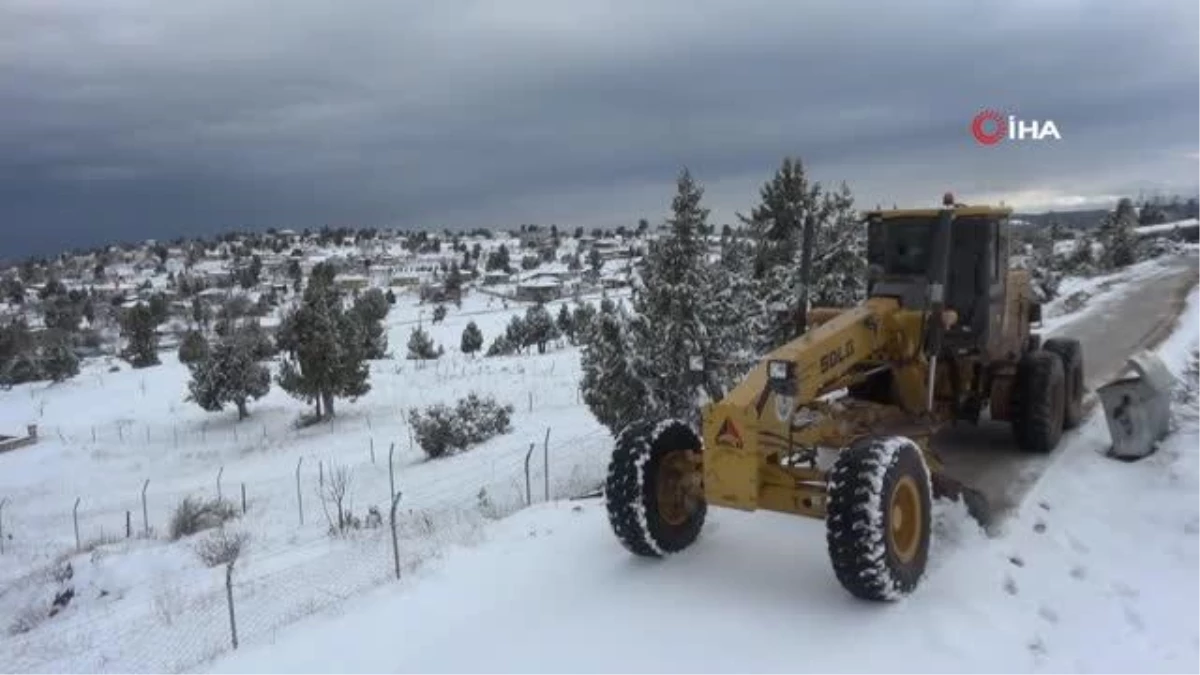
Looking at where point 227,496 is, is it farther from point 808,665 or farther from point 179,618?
point 808,665

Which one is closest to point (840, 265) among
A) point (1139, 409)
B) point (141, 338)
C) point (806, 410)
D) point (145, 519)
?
point (1139, 409)

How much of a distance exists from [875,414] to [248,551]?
47.8 ft

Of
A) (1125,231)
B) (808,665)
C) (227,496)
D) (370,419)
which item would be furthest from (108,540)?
(1125,231)

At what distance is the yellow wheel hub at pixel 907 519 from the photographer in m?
7.38

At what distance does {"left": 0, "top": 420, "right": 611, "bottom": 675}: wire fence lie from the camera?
11594 mm

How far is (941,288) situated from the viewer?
859 cm

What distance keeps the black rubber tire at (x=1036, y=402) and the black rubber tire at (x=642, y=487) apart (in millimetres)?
4975

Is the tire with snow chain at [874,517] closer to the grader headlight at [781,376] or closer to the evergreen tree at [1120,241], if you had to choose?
the grader headlight at [781,376]

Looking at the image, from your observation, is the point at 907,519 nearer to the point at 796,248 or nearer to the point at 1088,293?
the point at 796,248

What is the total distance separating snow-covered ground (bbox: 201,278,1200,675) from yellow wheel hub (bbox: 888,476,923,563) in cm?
39

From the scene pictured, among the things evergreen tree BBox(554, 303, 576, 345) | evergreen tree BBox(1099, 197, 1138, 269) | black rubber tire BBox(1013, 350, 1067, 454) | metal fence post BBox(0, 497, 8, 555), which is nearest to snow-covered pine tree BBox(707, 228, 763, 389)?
black rubber tire BBox(1013, 350, 1067, 454)

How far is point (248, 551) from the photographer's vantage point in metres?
19.5

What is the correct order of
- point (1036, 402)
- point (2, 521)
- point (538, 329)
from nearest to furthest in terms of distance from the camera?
point (1036, 402)
point (2, 521)
point (538, 329)

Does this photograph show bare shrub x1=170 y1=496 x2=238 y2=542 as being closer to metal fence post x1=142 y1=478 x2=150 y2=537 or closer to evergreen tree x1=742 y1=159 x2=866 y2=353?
metal fence post x1=142 y1=478 x2=150 y2=537
